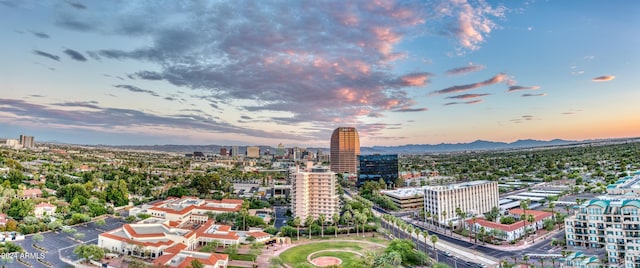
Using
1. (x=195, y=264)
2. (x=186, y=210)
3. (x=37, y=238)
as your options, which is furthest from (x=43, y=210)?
(x=195, y=264)

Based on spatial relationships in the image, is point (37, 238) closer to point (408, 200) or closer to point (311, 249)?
point (311, 249)

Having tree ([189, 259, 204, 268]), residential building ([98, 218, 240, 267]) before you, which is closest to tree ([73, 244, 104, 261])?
residential building ([98, 218, 240, 267])

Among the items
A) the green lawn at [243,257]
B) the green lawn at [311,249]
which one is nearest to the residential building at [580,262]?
the green lawn at [311,249]

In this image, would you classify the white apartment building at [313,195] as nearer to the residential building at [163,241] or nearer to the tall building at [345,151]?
the residential building at [163,241]

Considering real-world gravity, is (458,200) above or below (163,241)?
above

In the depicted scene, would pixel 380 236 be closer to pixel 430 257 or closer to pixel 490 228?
pixel 430 257

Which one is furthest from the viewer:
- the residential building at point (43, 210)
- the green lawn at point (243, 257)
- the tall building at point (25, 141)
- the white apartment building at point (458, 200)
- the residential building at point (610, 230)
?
the tall building at point (25, 141)
